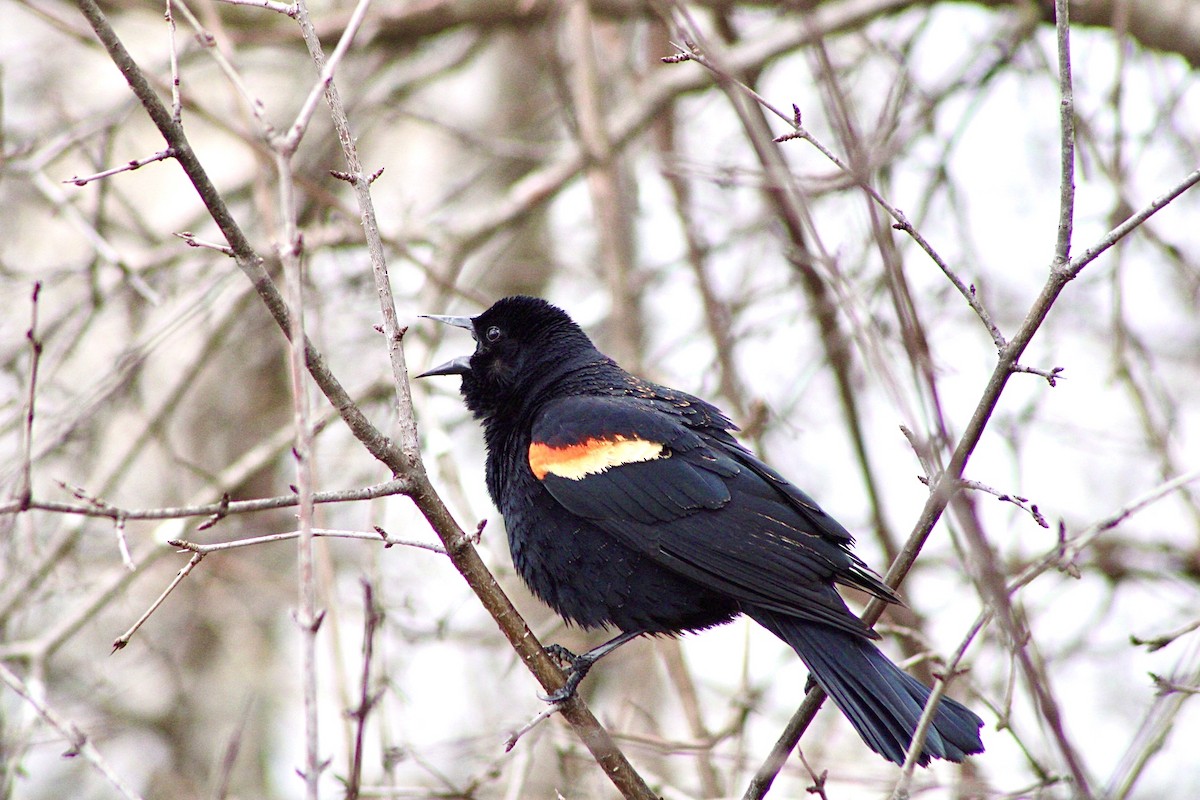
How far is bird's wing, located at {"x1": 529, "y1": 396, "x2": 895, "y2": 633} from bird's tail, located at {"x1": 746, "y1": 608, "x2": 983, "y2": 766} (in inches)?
2.9

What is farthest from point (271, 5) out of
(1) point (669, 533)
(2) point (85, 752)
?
(1) point (669, 533)

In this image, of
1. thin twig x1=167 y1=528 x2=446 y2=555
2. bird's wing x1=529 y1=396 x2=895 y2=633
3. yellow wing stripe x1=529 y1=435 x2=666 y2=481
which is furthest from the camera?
yellow wing stripe x1=529 y1=435 x2=666 y2=481

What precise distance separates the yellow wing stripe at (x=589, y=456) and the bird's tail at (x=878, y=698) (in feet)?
2.39

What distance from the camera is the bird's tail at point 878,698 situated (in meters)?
2.52

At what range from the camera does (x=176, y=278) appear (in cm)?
514

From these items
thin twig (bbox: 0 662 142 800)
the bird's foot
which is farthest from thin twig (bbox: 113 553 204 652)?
the bird's foot

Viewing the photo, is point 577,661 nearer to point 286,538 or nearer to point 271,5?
point 286,538

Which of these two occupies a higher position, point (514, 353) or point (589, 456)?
point (514, 353)

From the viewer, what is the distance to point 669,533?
10.3 feet

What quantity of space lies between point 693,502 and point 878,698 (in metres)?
0.79

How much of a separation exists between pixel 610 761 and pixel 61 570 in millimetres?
3253

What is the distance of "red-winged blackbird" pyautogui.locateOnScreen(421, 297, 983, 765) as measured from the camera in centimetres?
283

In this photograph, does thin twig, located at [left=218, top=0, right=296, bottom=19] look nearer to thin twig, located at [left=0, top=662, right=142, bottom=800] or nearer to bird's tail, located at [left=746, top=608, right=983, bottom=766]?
thin twig, located at [left=0, top=662, right=142, bottom=800]

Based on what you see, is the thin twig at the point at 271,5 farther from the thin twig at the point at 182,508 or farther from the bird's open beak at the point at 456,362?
the bird's open beak at the point at 456,362
